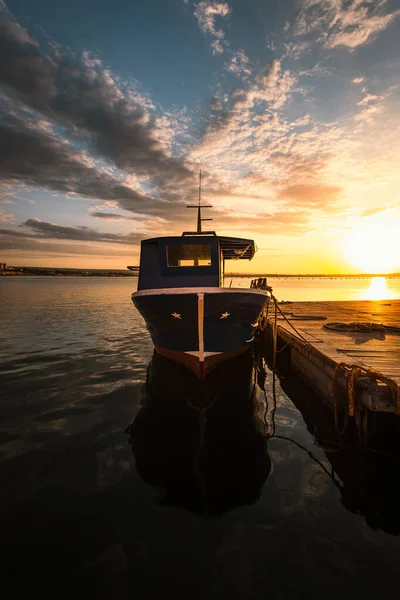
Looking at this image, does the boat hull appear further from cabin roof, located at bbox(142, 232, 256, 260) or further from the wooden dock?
cabin roof, located at bbox(142, 232, 256, 260)

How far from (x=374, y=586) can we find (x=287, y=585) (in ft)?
3.12

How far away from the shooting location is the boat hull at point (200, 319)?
8562 mm

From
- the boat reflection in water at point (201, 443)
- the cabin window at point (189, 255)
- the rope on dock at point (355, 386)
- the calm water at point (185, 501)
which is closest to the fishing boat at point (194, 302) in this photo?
the cabin window at point (189, 255)

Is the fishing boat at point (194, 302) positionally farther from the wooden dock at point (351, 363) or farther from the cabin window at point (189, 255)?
the wooden dock at point (351, 363)

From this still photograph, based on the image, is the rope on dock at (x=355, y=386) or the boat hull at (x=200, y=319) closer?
the rope on dock at (x=355, y=386)

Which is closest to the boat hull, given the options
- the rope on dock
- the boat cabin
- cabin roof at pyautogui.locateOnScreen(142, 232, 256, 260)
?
the boat cabin

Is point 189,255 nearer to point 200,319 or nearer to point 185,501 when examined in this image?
point 200,319

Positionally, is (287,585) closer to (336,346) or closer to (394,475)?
(394,475)

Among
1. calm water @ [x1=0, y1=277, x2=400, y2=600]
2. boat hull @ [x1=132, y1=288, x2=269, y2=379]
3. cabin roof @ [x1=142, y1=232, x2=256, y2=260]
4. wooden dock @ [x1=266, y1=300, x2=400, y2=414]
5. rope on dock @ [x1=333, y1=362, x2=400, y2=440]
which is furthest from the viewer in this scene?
cabin roof @ [x1=142, y1=232, x2=256, y2=260]

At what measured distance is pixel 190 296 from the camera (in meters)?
8.45

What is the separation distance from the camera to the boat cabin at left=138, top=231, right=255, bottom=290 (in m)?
10.7

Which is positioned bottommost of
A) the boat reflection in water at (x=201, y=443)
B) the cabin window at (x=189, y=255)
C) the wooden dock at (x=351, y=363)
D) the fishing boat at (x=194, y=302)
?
the boat reflection in water at (x=201, y=443)

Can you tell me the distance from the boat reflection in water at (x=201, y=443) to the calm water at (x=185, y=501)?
3 cm

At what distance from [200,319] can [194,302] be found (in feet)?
1.85
